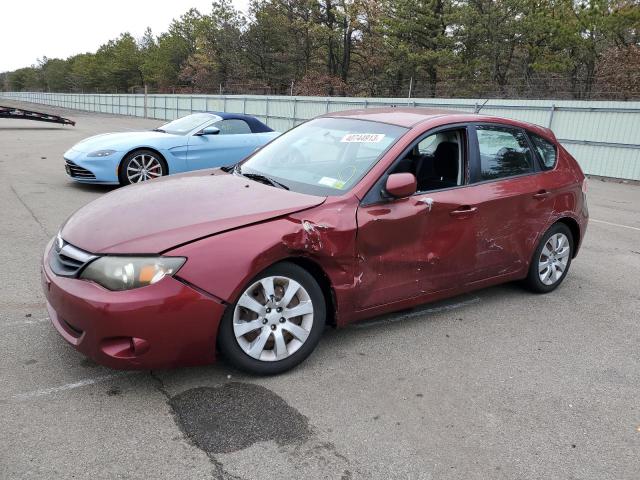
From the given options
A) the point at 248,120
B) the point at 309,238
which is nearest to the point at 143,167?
the point at 248,120

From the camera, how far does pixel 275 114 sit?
87.4 ft

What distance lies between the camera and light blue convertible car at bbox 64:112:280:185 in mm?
8688

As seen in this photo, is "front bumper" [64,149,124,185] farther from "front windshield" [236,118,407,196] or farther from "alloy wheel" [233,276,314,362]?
"alloy wheel" [233,276,314,362]

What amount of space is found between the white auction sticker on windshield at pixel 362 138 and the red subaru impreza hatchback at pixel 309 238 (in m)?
0.02

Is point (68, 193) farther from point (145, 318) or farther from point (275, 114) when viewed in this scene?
point (275, 114)

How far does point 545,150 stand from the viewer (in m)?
5.04

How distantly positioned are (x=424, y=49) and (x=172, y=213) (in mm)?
36634

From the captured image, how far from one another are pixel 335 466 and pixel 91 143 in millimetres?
7962

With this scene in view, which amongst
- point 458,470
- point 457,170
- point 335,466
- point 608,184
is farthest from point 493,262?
point 608,184

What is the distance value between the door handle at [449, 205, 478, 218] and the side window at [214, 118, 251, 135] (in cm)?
631

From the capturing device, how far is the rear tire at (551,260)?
4.92 m

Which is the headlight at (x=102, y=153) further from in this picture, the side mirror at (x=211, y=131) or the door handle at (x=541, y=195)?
the door handle at (x=541, y=195)

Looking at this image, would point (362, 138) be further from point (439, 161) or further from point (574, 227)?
point (574, 227)

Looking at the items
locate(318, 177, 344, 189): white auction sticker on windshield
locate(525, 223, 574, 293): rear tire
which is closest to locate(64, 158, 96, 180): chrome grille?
locate(318, 177, 344, 189): white auction sticker on windshield
